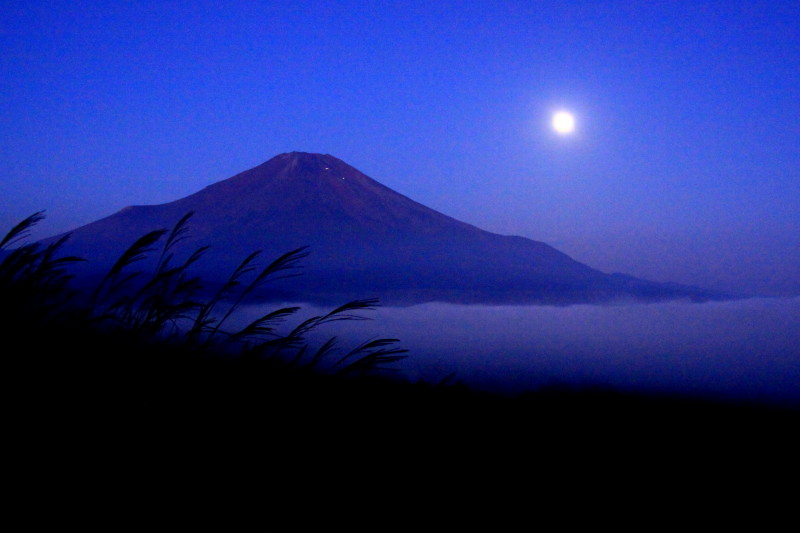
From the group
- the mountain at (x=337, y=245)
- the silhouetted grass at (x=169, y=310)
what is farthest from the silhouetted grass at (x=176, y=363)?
the mountain at (x=337, y=245)

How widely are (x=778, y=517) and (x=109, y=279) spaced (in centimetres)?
491

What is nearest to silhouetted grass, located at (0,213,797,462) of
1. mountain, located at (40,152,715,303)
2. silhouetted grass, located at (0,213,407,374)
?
silhouetted grass, located at (0,213,407,374)

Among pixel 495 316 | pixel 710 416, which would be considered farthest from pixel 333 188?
pixel 710 416

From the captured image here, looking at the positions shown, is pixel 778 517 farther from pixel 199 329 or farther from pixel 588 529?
pixel 199 329

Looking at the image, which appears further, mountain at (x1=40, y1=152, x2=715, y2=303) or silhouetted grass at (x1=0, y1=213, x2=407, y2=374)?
mountain at (x1=40, y1=152, x2=715, y2=303)

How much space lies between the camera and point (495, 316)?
13400cm

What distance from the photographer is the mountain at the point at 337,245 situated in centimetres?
13900

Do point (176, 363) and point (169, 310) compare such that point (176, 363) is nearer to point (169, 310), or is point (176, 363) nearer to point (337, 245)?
point (169, 310)

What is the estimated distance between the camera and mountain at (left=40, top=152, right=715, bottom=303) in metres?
139

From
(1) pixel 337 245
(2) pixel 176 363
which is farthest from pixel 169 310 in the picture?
(1) pixel 337 245

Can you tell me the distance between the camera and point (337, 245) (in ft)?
557

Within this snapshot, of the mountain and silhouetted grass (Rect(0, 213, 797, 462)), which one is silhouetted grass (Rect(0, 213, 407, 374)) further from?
the mountain

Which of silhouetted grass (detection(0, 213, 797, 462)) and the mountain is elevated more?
the mountain

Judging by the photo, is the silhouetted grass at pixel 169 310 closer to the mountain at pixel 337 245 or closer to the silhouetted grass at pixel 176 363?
the silhouetted grass at pixel 176 363
